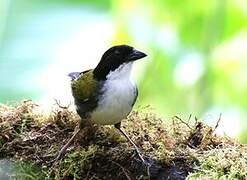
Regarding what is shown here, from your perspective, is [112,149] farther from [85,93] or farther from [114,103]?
[85,93]

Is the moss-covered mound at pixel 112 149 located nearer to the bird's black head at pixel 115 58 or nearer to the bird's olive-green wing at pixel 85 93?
the bird's olive-green wing at pixel 85 93

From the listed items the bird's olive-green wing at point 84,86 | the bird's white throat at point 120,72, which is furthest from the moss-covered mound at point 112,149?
the bird's white throat at point 120,72

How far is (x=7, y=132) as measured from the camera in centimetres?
283

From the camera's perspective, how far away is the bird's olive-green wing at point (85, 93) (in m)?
2.80

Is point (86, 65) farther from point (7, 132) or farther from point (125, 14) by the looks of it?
point (7, 132)

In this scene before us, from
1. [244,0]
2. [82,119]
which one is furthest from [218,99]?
[82,119]

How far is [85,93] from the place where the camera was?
2.85m

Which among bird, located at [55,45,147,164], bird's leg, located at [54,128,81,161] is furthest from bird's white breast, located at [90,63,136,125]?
bird's leg, located at [54,128,81,161]

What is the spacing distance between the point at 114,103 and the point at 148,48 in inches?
11.3

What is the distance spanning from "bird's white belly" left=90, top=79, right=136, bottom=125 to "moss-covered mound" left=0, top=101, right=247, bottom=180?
11 cm

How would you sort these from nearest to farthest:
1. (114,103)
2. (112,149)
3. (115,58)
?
(112,149), (114,103), (115,58)

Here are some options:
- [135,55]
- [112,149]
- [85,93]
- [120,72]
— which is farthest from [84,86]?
[112,149]

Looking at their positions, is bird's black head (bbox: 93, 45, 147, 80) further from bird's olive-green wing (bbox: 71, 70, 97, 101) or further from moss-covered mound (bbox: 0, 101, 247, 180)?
moss-covered mound (bbox: 0, 101, 247, 180)

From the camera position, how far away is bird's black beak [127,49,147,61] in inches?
109
